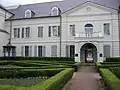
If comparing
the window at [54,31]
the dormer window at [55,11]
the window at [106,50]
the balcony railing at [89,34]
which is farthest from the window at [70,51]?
the dormer window at [55,11]

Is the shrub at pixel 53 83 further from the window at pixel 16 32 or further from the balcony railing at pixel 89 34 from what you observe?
the window at pixel 16 32

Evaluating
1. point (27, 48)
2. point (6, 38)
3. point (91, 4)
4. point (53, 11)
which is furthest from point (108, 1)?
point (6, 38)

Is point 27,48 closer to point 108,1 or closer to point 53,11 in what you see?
point 53,11

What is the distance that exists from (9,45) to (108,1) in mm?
18538

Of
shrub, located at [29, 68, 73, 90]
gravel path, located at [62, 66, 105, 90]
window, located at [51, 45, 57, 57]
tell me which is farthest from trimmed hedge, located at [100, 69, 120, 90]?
window, located at [51, 45, 57, 57]

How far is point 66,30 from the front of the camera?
34.2 m

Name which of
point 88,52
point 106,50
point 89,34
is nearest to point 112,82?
point 89,34

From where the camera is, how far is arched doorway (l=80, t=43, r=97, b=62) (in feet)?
109

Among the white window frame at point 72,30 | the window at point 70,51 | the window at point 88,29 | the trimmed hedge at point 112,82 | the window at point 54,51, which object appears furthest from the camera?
the window at point 54,51

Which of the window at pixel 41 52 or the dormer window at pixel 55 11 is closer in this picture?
the window at pixel 41 52

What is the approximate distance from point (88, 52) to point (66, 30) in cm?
524

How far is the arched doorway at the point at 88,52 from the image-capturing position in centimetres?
3316

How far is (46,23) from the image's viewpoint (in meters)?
35.4

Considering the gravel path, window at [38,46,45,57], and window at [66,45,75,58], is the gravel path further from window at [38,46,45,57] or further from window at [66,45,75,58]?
window at [38,46,45,57]
